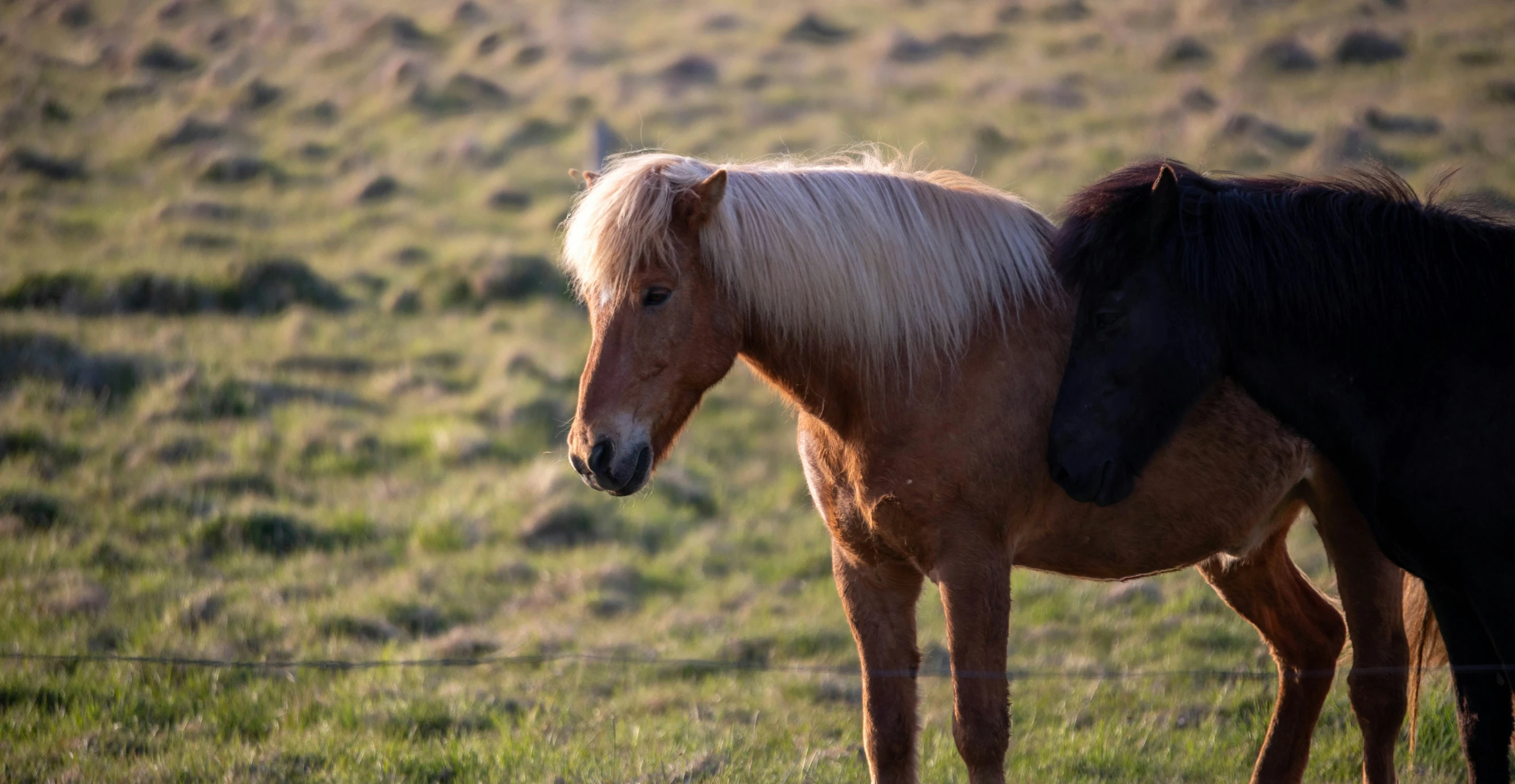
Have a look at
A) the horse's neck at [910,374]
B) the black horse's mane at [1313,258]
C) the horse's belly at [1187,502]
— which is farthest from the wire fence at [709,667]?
the black horse's mane at [1313,258]

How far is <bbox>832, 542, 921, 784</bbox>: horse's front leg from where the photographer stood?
3949 mm

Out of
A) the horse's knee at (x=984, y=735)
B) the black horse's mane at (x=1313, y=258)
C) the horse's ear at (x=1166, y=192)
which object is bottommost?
the horse's knee at (x=984, y=735)

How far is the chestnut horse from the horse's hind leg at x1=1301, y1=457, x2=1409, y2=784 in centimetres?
3

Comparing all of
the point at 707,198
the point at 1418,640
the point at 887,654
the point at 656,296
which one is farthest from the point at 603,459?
the point at 1418,640

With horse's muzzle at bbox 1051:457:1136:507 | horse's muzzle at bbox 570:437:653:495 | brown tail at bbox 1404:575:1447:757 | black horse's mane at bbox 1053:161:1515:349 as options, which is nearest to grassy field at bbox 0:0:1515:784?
brown tail at bbox 1404:575:1447:757

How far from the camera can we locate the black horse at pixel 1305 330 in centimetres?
339

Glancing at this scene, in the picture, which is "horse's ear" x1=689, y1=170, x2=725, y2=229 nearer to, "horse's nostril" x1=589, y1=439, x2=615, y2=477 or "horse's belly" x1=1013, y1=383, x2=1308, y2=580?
"horse's nostril" x1=589, y1=439, x2=615, y2=477

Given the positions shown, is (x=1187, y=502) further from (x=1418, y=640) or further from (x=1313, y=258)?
(x=1418, y=640)

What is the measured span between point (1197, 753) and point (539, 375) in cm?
752

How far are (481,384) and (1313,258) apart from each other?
28.4 ft

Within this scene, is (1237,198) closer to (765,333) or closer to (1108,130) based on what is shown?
(765,333)

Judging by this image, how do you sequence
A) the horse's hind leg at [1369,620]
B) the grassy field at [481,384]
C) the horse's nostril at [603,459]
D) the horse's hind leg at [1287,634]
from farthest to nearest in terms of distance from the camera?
the grassy field at [481,384] < the horse's hind leg at [1287,634] < the horse's hind leg at [1369,620] < the horse's nostril at [603,459]

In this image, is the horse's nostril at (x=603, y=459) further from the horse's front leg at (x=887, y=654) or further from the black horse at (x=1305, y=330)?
the black horse at (x=1305, y=330)

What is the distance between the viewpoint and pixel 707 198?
11.3ft
